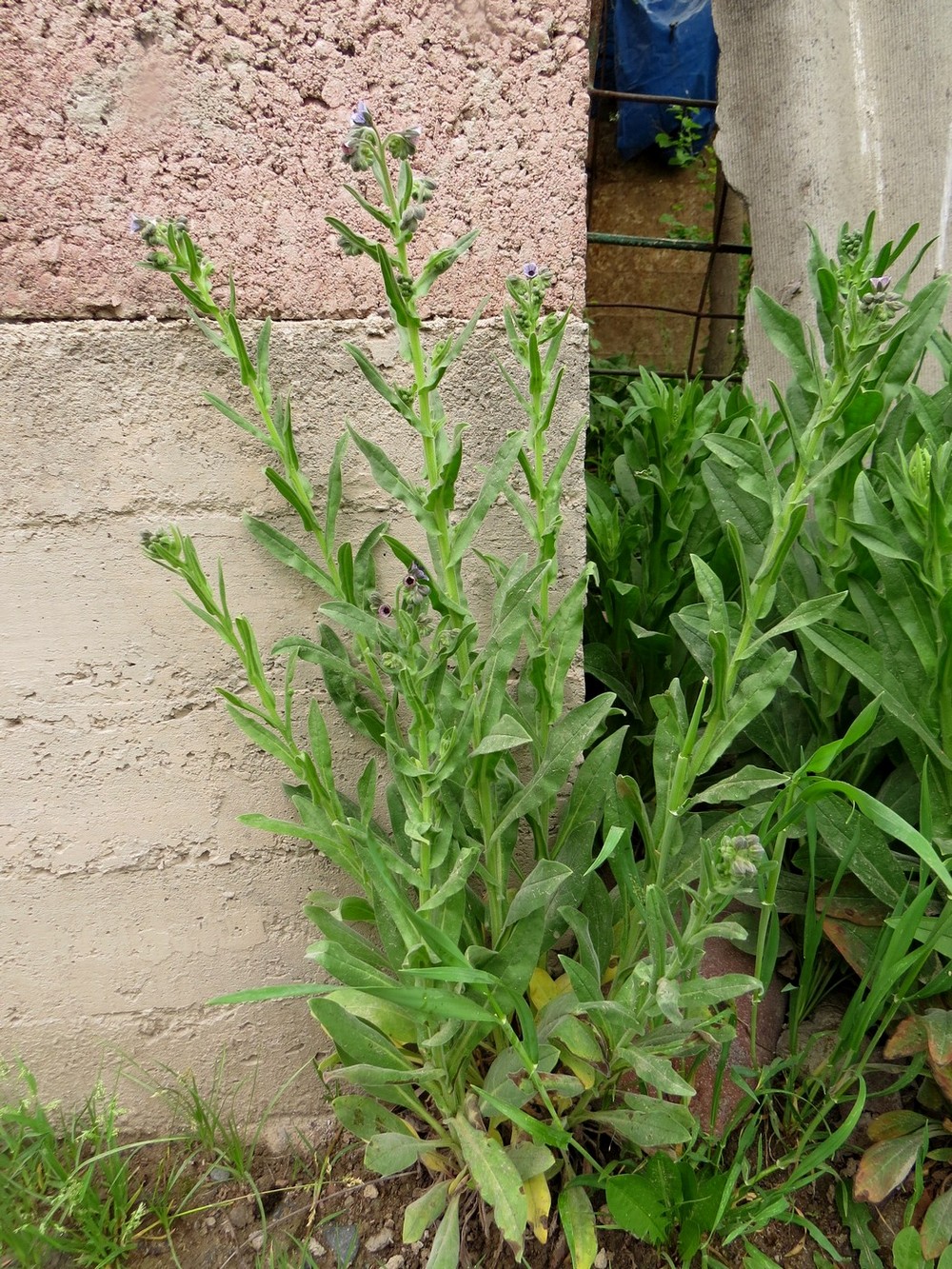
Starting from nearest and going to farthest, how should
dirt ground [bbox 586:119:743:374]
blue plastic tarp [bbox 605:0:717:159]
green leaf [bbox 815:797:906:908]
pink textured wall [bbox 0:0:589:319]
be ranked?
pink textured wall [bbox 0:0:589:319] → green leaf [bbox 815:797:906:908] → blue plastic tarp [bbox 605:0:717:159] → dirt ground [bbox 586:119:743:374]

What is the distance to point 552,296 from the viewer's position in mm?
1382

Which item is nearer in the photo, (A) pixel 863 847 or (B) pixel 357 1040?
(B) pixel 357 1040

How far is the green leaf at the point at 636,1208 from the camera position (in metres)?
1.21

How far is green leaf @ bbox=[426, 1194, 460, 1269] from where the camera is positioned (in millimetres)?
1215

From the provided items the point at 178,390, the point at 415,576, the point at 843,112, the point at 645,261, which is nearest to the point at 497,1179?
the point at 415,576

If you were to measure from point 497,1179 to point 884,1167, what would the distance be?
636mm

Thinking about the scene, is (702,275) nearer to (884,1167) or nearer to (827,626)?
(827,626)

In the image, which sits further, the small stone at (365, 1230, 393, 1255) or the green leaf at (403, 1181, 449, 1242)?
the small stone at (365, 1230, 393, 1255)

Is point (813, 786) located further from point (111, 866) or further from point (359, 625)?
point (111, 866)

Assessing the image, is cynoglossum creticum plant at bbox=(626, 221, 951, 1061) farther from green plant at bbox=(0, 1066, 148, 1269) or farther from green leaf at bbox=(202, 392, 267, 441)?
green plant at bbox=(0, 1066, 148, 1269)

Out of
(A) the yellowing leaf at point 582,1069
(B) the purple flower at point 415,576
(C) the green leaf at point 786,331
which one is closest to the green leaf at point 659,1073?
(A) the yellowing leaf at point 582,1069

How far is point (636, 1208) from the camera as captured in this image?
121 cm

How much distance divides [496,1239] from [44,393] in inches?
61.6

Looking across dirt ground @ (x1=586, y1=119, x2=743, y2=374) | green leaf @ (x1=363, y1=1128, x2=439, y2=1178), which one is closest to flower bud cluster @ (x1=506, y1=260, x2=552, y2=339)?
green leaf @ (x1=363, y1=1128, x2=439, y2=1178)
